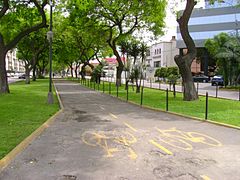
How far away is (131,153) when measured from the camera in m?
8.19

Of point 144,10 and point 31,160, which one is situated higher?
point 144,10

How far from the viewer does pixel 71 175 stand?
255 inches

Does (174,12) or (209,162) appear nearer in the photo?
(209,162)

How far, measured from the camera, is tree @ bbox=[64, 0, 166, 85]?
32.7 meters

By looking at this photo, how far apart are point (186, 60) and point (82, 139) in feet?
47.3

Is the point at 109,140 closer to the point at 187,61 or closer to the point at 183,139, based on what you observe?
the point at 183,139

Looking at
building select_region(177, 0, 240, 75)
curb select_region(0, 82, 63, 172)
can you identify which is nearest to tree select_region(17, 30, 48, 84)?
building select_region(177, 0, 240, 75)

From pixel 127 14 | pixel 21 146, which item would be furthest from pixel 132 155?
pixel 127 14

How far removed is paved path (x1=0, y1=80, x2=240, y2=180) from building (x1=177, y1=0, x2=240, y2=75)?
215ft

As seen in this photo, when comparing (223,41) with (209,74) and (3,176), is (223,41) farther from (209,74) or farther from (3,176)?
(3,176)

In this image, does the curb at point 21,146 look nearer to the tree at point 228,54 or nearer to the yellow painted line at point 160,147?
the yellow painted line at point 160,147

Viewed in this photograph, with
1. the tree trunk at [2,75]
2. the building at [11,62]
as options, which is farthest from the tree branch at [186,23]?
the building at [11,62]

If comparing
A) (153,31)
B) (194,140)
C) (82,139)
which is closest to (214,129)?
(194,140)

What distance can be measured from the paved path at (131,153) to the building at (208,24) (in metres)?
65.6
